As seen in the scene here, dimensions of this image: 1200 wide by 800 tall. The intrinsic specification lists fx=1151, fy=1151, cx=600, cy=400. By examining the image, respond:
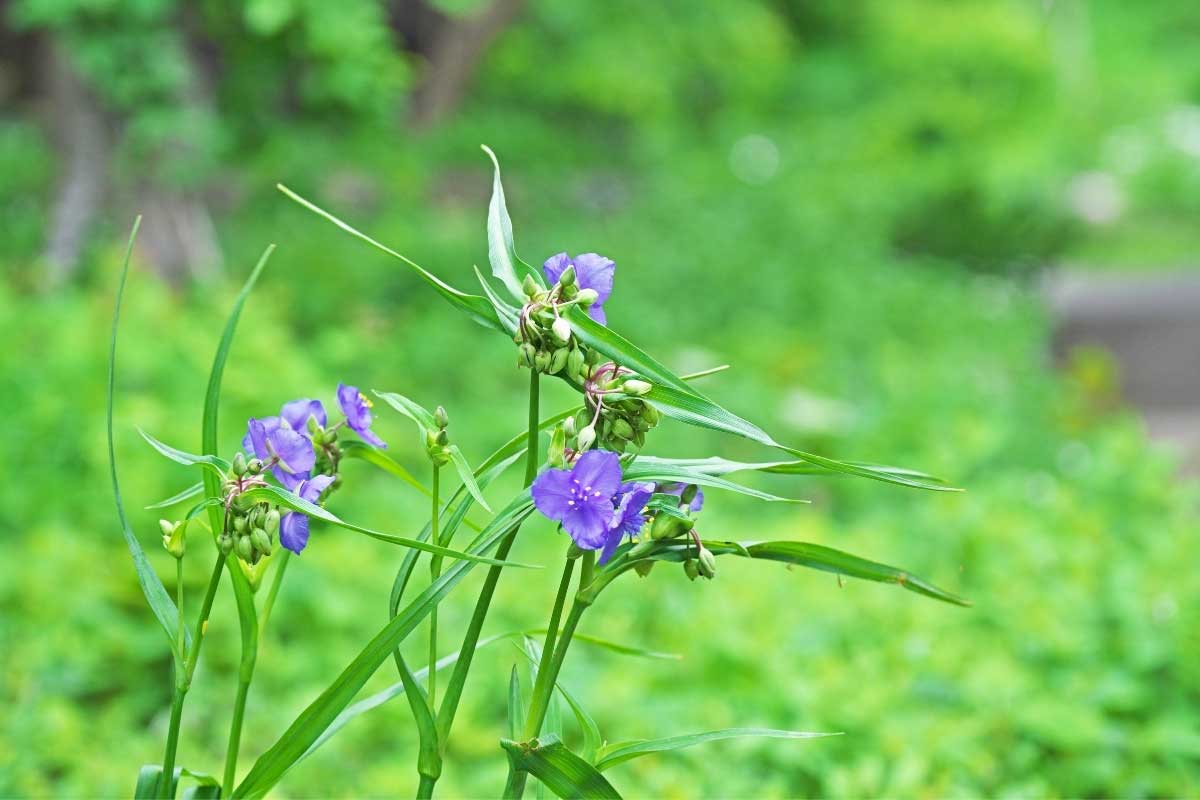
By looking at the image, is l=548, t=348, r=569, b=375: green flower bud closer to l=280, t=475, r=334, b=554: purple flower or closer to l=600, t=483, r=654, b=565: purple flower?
l=600, t=483, r=654, b=565: purple flower

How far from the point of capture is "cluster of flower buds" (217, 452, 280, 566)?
93 centimetres

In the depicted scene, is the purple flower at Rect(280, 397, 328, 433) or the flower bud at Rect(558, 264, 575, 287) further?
the purple flower at Rect(280, 397, 328, 433)

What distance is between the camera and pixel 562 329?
0.86 metres

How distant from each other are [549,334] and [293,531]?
11.0 inches

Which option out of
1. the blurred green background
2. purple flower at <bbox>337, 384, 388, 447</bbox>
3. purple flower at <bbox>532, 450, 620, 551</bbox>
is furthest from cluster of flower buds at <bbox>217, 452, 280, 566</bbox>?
the blurred green background

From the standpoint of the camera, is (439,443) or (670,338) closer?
(439,443)

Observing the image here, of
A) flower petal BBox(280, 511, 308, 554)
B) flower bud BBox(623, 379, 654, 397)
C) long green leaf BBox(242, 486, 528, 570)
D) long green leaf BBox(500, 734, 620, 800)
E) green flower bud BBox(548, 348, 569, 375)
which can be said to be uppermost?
green flower bud BBox(548, 348, 569, 375)

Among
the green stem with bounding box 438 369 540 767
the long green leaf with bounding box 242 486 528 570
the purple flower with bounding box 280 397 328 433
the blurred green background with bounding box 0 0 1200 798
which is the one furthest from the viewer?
the blurred green background with bounding box 0 0 1200 798

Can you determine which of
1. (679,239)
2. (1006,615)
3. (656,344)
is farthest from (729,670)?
(679,239)

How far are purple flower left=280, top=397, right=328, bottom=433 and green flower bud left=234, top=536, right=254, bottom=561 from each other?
5.5 inches

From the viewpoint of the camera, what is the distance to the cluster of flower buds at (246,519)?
36.8 inches

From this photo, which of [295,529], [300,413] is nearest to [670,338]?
[300,413]

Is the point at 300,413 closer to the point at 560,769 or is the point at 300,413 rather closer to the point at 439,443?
the point at 439,443

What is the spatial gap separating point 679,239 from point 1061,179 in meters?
2.87
